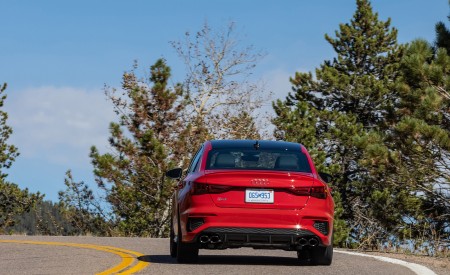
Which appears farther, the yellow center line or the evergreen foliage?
the evergreen foliage

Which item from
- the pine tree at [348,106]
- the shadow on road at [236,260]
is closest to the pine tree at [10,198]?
the pine tree at [348,106]

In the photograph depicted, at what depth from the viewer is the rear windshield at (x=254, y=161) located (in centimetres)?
1083

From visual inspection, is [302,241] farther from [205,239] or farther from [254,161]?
[254,161]

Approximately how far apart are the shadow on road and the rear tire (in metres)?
0.22

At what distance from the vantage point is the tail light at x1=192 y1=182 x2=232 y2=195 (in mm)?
10370

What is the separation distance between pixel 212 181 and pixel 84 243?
5276 millimetres

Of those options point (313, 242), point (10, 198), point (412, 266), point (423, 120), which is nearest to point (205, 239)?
point (313, 242)

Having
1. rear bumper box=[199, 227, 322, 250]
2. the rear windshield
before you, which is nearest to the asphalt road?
rear bumper box=[199, 227, 322, 250]

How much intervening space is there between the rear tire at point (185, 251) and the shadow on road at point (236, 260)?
219 millimetres

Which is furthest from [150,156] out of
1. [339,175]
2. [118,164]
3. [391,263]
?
[391,263]

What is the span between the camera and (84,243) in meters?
14.9

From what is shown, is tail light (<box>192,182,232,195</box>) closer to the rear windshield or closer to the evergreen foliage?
the rear windshield

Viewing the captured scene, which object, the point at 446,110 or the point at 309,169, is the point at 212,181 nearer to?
the point at 309,169

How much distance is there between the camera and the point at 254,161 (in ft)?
36.6
